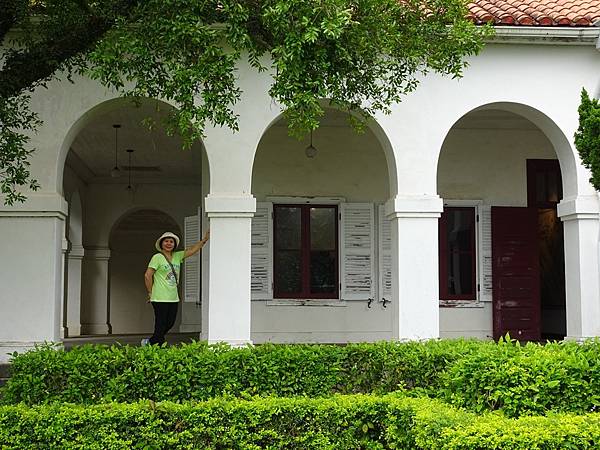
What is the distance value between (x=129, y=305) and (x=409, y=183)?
17.1m

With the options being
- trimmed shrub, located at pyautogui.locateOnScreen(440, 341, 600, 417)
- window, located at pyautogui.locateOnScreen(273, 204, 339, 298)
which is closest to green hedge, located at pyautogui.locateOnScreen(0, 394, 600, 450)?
trimmed shrub, located at pyautogui.locateOnScreen(440, 341, 600, 417)

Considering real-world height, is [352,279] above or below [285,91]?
below

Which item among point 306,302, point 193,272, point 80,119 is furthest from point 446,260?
point 80,119

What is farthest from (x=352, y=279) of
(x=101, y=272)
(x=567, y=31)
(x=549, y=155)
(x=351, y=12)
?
(x=101, y=272)

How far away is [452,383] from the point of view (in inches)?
241

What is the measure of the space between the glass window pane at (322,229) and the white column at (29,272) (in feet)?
15.7

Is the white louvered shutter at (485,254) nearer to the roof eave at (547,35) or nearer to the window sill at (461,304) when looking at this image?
the window sill at (461,304)

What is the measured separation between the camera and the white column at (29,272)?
949 cm

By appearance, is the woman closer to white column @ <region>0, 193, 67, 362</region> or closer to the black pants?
the black pants

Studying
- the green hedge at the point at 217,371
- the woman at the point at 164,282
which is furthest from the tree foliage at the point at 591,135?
the woman at the point at 164,282

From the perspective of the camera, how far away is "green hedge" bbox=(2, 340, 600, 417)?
5.87 metres

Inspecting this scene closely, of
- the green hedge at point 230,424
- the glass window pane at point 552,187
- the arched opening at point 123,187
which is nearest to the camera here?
the green hedge at point 230,424

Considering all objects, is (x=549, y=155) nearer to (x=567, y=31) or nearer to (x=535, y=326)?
(x=535, y=326)

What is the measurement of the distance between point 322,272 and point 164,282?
12.6ft
